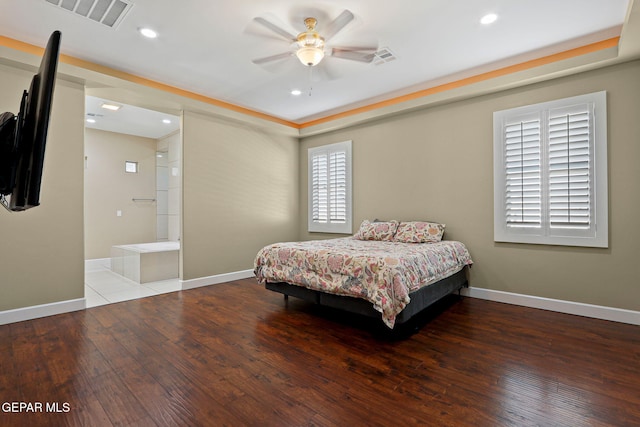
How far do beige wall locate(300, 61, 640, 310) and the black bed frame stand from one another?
2.09ft

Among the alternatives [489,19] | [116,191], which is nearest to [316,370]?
[489,19]

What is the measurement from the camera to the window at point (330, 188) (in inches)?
216

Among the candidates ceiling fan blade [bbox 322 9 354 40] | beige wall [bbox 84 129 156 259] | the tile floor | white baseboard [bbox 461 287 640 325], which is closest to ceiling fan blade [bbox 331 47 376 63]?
ceiling fan blade [bbox 322 9 354 40]

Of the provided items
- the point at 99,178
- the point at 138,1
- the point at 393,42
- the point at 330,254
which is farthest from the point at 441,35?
the point at 99,178

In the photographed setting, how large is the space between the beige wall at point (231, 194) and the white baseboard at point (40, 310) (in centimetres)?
129

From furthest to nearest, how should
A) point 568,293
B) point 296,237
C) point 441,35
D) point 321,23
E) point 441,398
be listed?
point 296,237 < point 568,293 < point 441,35 < point 321,23 < point 441,398

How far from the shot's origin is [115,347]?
8.54 feet

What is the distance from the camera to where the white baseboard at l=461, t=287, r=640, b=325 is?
3105 mm

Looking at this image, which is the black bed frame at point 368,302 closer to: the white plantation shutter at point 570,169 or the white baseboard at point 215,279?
the white plantation shutter at point 570,169

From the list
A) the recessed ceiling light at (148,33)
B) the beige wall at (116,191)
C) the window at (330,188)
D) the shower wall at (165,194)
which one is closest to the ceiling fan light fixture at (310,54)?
the recessed ceiling light at (148,33)

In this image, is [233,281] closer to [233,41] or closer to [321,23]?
[233,41]

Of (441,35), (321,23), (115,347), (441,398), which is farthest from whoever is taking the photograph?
(441,35)

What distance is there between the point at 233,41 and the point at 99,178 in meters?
4.83

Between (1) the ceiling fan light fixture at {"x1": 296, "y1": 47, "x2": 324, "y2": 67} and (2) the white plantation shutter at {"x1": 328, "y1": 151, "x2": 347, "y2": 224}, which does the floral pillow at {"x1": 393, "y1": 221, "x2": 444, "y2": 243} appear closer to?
(2) the white plantation shutter at {"x1": 328, "y1": 151, "x2": 347, "y2": 224}
